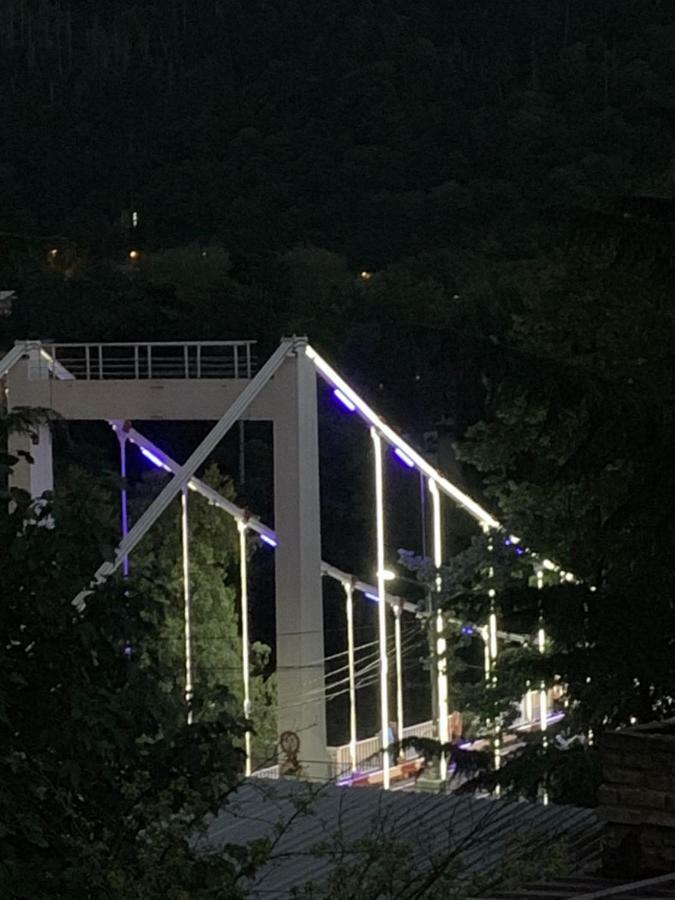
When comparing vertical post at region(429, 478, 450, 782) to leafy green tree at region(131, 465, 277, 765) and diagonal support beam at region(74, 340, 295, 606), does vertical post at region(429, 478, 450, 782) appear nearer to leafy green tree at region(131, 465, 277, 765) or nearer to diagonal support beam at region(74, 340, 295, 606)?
diagonal support beam at region(74, 340, 295, 606)

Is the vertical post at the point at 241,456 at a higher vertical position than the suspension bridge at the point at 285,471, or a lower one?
higher

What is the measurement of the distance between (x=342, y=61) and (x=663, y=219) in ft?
232

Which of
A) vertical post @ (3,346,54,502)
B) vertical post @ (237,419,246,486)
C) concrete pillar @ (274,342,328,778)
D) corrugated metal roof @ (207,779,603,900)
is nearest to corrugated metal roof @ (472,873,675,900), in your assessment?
corrugated metal roof @ (207,779,603,900)

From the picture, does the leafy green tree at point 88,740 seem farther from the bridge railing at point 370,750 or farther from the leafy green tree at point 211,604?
the bridge railing at point 370,750

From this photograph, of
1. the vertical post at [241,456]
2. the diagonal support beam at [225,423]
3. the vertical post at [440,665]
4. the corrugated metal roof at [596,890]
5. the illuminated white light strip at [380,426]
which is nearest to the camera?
the corrugated metal roof at [596,890]

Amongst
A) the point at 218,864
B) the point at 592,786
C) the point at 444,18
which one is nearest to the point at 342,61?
the point at 444,18

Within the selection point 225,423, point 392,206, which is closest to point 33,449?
point 225,423

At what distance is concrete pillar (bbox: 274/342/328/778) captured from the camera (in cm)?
1862

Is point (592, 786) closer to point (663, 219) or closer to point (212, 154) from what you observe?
point (663, 219)

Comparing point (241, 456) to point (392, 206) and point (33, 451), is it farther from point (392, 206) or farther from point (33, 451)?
point (392, 206)

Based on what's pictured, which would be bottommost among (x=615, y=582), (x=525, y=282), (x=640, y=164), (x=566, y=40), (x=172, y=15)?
(x=615, y=582)


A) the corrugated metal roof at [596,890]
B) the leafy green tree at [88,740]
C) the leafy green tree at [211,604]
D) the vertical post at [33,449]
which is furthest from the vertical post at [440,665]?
the leafy green tree at [88,740]

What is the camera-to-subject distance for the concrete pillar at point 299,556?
18.6m

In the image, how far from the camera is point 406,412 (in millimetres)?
39375
